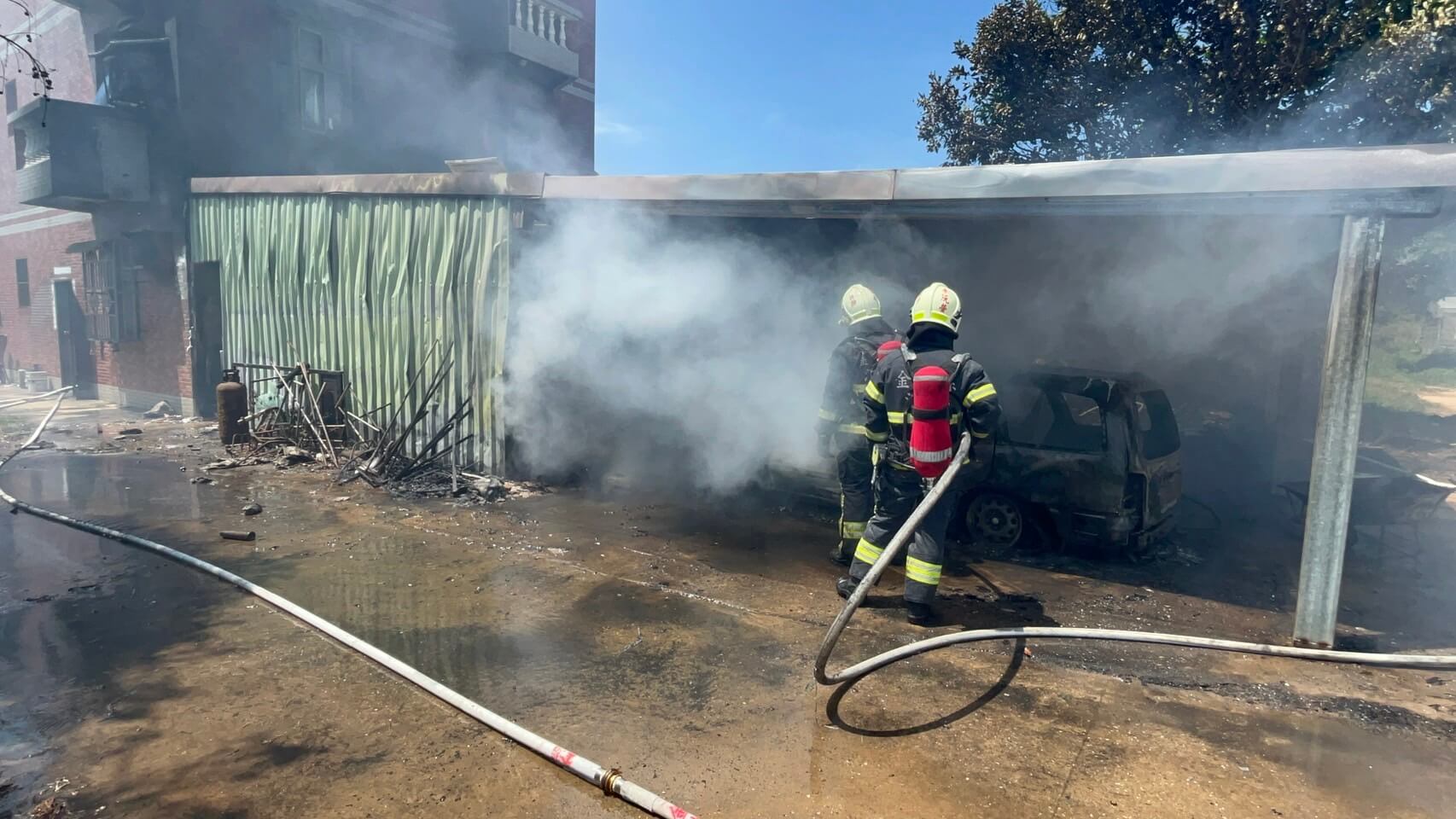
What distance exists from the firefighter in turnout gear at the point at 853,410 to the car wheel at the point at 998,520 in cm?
114

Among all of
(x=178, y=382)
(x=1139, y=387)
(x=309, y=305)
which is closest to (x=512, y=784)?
(x=1139, y=387)

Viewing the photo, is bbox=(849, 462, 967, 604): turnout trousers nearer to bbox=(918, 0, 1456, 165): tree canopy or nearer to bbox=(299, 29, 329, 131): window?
bbox=(918, 0, 1456, 165): tree canopy

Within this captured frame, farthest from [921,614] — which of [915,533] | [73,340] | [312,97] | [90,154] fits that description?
[73,340]

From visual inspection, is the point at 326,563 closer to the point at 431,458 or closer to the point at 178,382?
the point at 431,458

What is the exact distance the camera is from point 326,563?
5766 millimetres

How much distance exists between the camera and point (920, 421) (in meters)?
4.55

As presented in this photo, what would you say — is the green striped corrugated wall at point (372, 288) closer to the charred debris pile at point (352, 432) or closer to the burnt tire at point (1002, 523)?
the charred debris pile at point (352, 432)

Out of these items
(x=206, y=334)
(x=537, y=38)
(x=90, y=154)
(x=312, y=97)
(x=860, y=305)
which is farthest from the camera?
(x=537, y=38)

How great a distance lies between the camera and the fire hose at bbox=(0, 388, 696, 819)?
2889 millimetres

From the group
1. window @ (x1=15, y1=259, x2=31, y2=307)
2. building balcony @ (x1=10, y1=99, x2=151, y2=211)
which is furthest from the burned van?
window @ (x1=15, y1=259, x2=31, y2=307)

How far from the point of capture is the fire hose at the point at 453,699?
2.89 m

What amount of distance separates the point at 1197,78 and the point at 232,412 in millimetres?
13937

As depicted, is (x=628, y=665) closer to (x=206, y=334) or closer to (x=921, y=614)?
(x=921, y=614)

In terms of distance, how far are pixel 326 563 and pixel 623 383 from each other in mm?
3766
